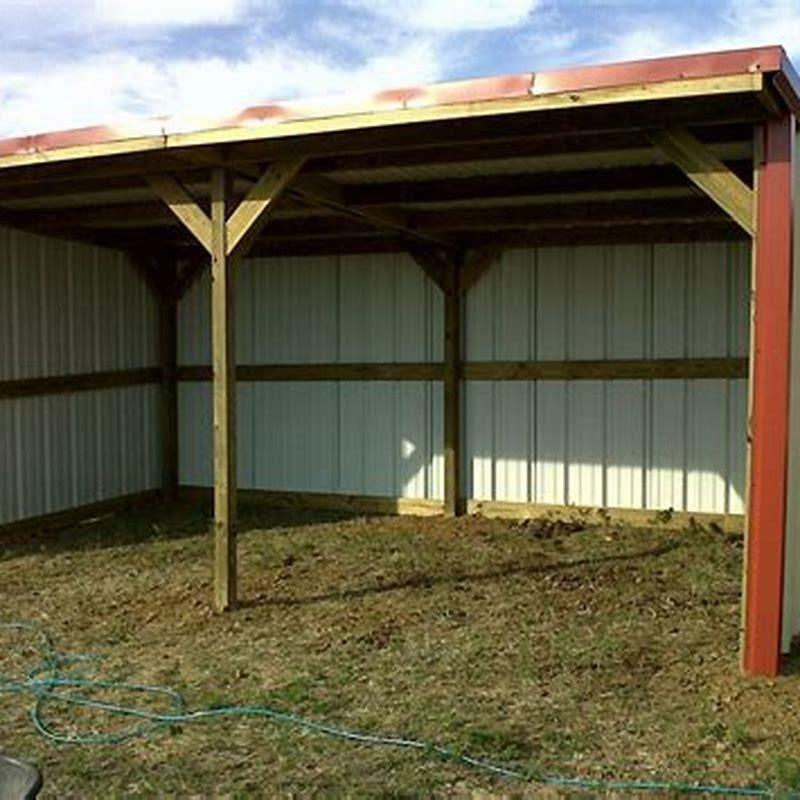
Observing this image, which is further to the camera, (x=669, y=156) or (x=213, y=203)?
(x=213, y=203)

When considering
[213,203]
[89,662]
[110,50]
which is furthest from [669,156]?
[110,50]

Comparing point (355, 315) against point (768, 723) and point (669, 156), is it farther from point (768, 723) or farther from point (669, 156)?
point (768, 723)

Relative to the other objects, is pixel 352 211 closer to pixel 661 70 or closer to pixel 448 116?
pixel 448 116

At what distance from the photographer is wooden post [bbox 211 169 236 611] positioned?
19.1 feet

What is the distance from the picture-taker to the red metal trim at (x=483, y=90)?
167 inches

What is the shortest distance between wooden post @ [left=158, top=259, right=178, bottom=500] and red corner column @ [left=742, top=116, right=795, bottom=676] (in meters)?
6.85

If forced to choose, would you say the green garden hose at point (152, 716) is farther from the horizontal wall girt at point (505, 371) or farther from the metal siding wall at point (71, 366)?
the horizontal wall girt at point (505, 371)

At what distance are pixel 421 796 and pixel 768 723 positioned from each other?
158 centimetres

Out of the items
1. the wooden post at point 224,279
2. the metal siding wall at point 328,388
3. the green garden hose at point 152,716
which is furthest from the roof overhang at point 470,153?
the green garden hose at point 152,716

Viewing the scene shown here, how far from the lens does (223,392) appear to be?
19.2ft

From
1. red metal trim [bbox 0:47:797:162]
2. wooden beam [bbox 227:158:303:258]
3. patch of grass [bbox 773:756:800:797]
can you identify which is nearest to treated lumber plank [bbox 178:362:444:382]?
wooden beam [bbox 227:158:303:258]

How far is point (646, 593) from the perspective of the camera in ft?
20.7

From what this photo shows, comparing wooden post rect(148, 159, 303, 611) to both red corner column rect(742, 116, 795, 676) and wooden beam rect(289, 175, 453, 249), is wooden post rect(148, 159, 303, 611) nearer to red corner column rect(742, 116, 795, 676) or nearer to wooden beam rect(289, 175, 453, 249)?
wooden beam rect(289, 175, 453, 249)

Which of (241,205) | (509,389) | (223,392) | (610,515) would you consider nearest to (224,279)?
(241,205)
